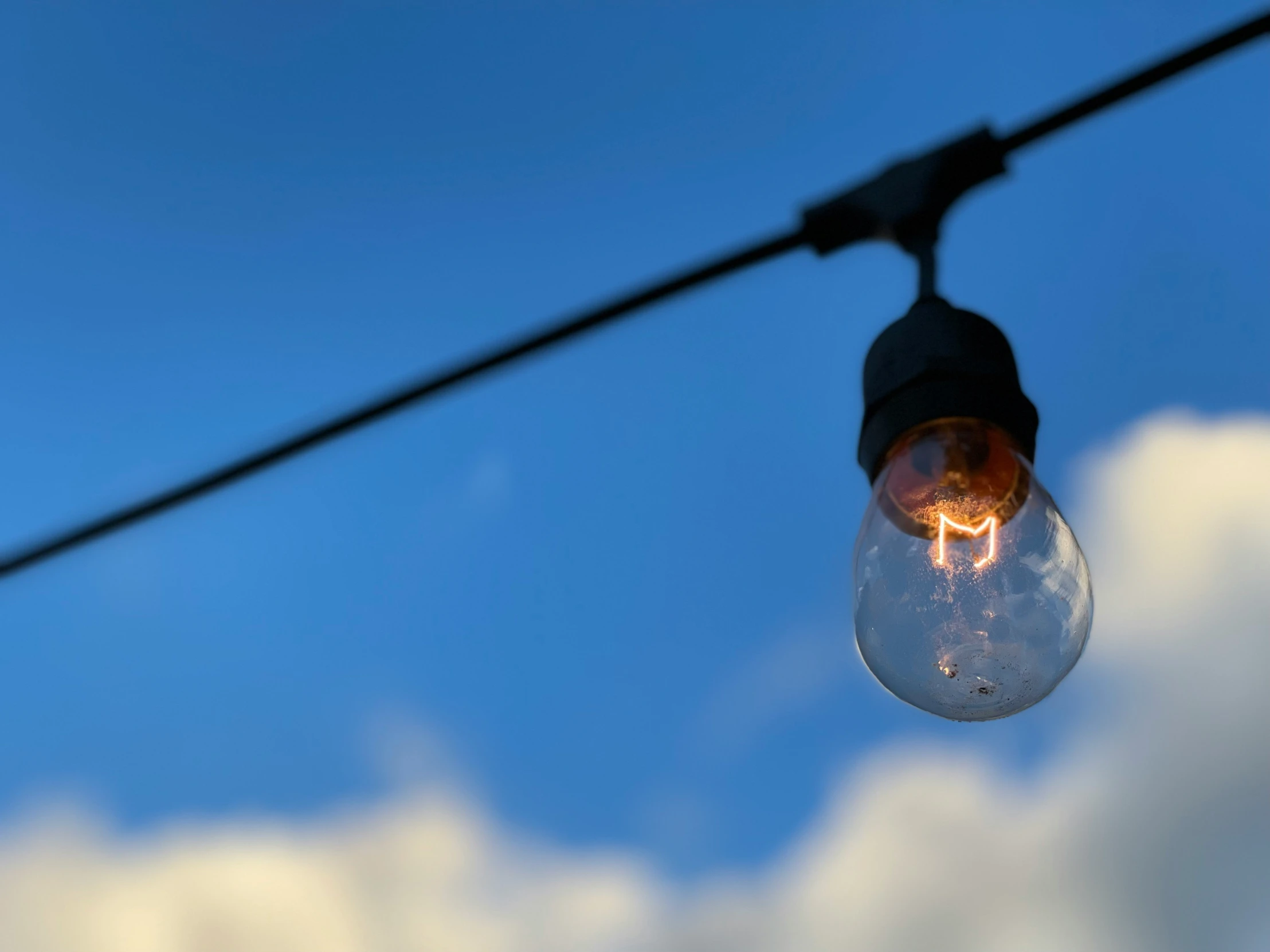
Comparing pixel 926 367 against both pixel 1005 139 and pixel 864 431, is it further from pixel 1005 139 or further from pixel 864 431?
pixel 1005 139

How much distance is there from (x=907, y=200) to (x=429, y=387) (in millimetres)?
934

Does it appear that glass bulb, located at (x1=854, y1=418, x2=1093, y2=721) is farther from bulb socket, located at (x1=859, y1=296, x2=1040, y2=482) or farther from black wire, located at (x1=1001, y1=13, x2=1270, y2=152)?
black wire, located at (x1=1001, y1=13, x2=1270, y2=152)

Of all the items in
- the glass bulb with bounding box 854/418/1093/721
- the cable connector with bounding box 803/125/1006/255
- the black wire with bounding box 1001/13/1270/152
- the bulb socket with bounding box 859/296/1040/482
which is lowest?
the glass bulb with bounding box 854/418/1093/721

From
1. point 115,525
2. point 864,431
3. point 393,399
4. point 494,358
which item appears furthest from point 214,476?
point 864,431

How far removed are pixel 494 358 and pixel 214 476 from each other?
57 cm

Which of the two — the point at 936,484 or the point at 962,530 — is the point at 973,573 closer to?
the point at 962,530

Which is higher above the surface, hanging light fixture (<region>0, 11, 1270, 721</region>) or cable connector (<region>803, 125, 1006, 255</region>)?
cable connector (<region>803, 125, 1006, 255</region>)

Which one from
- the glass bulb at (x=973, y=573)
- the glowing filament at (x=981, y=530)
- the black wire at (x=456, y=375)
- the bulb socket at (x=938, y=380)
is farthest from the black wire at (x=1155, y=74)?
the glowing filament at (x=981, y=530)

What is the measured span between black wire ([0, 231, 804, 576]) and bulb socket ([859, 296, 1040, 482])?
298mm

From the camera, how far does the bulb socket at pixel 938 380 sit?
222 centimetres

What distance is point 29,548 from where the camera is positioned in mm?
2400

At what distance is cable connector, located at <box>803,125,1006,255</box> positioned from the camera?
2.17 m

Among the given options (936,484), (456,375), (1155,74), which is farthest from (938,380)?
(456,375)

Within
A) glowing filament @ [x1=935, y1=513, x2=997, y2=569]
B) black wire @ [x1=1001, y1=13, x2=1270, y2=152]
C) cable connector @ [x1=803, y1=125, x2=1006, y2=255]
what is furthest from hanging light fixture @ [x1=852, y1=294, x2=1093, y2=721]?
black wire @ [x1=1001, y1=13, x2=1270, y2=152]
